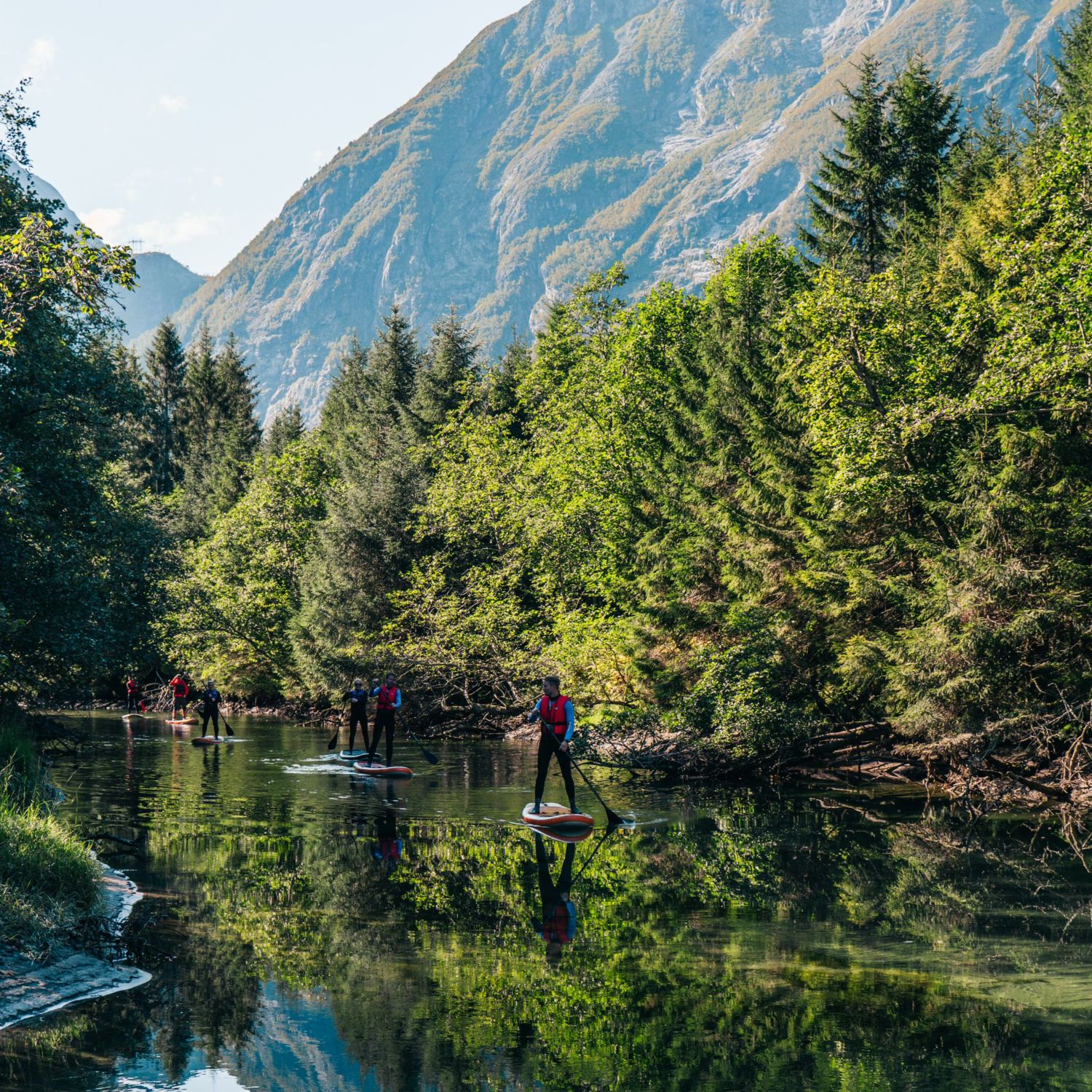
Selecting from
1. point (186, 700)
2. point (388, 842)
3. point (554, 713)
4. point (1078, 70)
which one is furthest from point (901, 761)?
point (186, 700)

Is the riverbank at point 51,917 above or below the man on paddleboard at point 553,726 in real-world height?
below

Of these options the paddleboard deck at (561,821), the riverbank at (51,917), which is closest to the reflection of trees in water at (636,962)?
the riverbank at (51,917)

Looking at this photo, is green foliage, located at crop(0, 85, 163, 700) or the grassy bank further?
green foliage, located at crop(0, 85, 163, 700)

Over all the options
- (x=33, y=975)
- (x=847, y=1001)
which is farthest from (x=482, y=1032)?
(x=33, y=975)

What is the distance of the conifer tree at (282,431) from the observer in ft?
215

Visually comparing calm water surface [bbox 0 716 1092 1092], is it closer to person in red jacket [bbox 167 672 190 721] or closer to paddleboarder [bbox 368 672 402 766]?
paddleboarder [bbox 368 672 402 766]

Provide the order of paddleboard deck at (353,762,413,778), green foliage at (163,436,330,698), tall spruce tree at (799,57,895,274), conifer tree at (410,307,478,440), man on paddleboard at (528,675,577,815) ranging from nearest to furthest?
man on paddleboard at (528,675,577,815) → paddleboard deck at (353,762,413,778) → tall spruce tree at (799,57,895,274) → green foliage at (163,436,330,698) → conifer tree at (410,307,478,440)

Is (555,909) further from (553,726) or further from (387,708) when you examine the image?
(387,708)

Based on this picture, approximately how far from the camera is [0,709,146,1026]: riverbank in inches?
319

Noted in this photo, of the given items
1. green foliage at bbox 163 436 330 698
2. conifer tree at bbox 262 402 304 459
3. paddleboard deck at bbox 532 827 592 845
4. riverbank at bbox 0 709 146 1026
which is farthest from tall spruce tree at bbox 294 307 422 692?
riverbank at bbox 0 709 146 1026

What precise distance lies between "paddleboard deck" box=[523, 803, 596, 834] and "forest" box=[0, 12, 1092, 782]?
295 inches

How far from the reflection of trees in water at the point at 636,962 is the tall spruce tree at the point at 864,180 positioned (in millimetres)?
26609

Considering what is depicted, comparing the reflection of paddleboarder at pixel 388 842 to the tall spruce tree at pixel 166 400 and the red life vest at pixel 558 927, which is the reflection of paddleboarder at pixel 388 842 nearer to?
the red life vest at pixel 558 927

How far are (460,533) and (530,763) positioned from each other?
1396 cm
